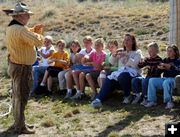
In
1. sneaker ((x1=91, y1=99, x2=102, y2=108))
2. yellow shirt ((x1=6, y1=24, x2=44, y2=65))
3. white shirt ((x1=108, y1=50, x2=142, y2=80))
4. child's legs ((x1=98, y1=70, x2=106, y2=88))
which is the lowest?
sneaker ((x1=91, y1=99, x2=102, y2=108))

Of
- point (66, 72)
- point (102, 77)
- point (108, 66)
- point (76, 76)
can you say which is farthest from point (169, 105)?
point (66, 72)

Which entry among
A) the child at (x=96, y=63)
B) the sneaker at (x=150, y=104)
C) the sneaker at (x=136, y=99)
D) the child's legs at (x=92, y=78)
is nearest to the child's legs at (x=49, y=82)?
the child at (x=96, y=63)

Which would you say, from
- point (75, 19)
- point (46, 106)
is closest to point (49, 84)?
point (46, 106)

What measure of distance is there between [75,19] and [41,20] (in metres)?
2.40

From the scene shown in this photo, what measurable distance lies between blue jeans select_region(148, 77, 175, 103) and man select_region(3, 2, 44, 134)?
2220 mm

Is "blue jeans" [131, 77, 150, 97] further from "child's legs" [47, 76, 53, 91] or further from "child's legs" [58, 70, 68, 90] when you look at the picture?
"child's legs" [47, 76, 53, 91]

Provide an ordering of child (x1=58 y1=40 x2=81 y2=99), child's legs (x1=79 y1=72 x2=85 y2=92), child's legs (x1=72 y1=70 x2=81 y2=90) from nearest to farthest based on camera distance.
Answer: child's legs (x1=79 y1=72 x2=85 y2=92), child's legs (x1=72 y1=70 x2=81 y2=90), child (x1=58 y1=40 x2=81 y2=99)

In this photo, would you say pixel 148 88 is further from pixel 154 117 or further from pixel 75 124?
pixel 75 124

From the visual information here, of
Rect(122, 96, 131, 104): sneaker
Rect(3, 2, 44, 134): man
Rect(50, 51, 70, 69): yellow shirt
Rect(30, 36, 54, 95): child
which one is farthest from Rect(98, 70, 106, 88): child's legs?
Rect(3, 2, 44, 134): man

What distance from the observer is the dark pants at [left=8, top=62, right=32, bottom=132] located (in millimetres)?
7539

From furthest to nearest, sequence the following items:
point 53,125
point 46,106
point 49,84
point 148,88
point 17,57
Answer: point 49,84
point 46,106
point 148,88
point 53,125
point 17,57

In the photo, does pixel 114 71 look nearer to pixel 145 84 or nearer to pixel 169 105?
pixel 145 84

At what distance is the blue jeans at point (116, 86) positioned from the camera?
901 cm

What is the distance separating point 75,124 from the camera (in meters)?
8.07
